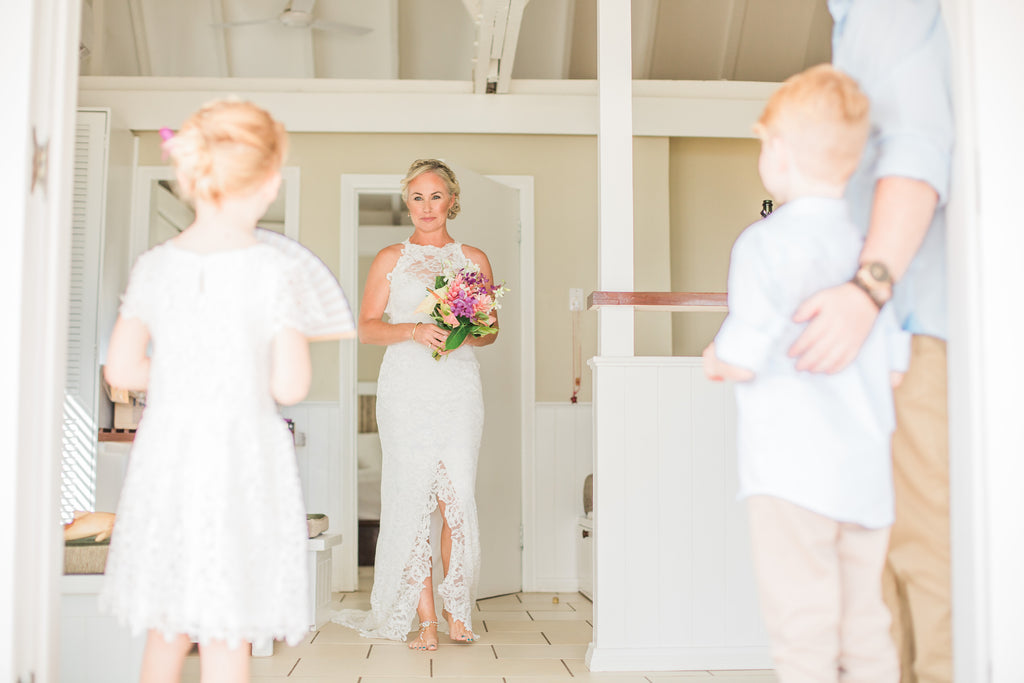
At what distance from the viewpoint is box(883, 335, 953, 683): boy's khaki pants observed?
1925 mm

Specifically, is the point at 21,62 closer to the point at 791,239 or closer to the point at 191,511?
the point at 191,511

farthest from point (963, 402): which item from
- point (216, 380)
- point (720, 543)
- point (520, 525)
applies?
point (520, 525)

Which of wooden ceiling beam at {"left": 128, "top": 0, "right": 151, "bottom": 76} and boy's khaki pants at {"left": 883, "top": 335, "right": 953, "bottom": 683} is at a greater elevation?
wooden ceiling beam at {"left": 128, "top": 0, "right": 151, "bottom": 76}

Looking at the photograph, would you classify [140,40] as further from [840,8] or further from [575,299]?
[840,8]

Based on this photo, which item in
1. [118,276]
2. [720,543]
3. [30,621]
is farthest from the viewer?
[118,276]

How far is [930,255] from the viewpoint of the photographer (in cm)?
197

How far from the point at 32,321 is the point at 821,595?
1637 mm

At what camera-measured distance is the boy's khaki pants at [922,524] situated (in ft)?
6.31

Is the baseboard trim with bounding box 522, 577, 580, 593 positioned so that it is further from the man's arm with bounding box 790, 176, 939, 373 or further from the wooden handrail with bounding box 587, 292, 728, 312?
the man's arm with bounding box 790, 176, 939, 373

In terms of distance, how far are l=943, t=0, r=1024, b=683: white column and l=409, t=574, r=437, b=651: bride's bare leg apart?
238cm

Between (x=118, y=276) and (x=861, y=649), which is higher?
(x=118, y=276)

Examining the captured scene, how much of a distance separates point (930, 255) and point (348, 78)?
4683mm

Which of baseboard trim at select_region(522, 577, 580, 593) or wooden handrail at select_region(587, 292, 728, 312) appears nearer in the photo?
wooden handrail at select_region(587, 292, 728, 312)

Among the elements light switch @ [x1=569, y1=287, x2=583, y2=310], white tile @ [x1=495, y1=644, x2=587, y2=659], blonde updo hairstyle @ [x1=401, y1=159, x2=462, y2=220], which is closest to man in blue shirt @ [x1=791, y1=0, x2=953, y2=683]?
white tile @ [x1=495, y1=644, x2=587, y2=659]
